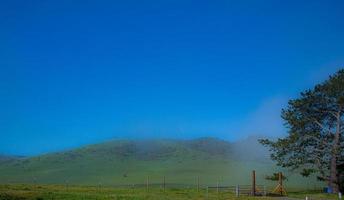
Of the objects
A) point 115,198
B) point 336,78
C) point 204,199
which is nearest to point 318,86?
point 336,78

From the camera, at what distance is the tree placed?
73.6 metres

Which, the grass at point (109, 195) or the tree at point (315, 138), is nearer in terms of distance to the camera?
the grass at point (109, 195)

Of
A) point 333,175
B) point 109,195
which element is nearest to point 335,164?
point 333,175

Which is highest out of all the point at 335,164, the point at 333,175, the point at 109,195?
the point at 335,164

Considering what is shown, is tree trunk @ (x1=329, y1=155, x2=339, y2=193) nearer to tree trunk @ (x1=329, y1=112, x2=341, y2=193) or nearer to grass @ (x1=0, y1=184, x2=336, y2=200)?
tree trunk @ (x1=329, y1=112, x2=341, y2=193)

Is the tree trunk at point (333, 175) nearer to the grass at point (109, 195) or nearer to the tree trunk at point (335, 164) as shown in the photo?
the tree trunk at point (335, 164)

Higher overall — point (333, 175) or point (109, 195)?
point (333, 175)

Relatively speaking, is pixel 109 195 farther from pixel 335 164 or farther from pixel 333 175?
pixel 335 164

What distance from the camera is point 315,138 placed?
74.3 metres

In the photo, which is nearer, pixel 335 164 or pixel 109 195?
pixel 109 195

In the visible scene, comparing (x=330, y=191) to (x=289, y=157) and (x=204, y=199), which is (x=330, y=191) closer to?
(x=289, y=157)

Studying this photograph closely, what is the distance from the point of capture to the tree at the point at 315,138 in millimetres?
73625

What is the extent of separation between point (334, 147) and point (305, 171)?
497 centimetres

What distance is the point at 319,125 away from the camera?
245ft
